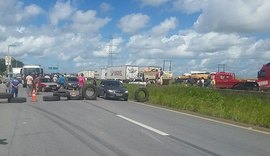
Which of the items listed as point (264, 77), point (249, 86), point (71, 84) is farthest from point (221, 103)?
point (71, 84)

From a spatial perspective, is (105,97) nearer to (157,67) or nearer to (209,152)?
(209,152)

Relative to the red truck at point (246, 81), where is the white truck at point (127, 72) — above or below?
above

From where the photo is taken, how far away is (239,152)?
10.4m

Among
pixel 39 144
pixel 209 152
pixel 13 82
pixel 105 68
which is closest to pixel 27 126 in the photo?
pixel 39 144

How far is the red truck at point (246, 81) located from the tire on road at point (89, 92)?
17305mm

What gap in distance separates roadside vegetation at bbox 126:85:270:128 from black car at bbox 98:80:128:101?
197cm

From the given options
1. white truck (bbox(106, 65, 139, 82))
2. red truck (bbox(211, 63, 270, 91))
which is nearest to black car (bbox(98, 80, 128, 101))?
red truck (bbox(211, 63, 270, 91))

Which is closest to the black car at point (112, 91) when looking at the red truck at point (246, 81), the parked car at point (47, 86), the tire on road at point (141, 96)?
the tire on road at point (141, 96)

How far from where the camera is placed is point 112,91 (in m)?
33.0

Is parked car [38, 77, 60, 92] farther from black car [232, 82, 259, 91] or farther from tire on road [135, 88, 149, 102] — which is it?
black car [232, 82, 259, 91]

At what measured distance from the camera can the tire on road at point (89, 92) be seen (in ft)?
101

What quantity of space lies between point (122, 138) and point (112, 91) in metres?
20.8

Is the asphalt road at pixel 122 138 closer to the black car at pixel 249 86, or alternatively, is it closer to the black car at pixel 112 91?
the black car at pixel 112 91

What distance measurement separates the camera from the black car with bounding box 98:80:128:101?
3281 centimetres
